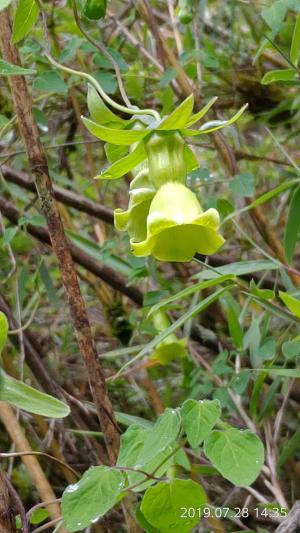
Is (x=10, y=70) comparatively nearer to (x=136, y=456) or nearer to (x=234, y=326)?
(x=136, y=456)

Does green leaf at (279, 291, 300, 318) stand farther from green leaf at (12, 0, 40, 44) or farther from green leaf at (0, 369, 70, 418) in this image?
green leaf at (12, 0, 40, 44)

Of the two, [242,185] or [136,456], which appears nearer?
[136,456]

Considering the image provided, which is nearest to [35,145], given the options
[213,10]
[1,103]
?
[1,103]

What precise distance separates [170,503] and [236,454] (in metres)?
0.06

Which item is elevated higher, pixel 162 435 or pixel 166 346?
pixel 162 435

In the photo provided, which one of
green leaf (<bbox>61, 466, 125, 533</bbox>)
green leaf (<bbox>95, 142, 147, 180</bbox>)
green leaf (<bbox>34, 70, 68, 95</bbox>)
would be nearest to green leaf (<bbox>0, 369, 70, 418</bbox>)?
green leaf (<bbox>61, 466, 125, 533</bbox>)

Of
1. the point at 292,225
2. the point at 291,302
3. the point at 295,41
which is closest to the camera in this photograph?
the point at 291,302

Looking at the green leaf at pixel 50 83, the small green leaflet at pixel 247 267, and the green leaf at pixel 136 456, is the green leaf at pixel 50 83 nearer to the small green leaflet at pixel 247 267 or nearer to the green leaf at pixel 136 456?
the small green leaflet at pixel 247 267

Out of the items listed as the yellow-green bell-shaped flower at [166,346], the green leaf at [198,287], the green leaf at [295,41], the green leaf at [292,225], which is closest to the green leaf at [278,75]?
the green leaf at [295,41]

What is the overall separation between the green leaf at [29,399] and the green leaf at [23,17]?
12.6 inches

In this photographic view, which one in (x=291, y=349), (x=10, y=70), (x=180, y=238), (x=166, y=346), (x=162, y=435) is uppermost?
(x=10, y=70)

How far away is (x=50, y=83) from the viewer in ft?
3.26

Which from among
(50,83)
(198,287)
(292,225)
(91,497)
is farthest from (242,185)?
(91,497)

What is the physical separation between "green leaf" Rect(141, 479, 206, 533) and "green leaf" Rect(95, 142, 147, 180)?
0.78 ft
